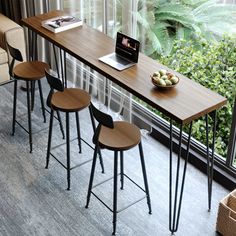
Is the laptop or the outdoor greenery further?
the outdoor greenery

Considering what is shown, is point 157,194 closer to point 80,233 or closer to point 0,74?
point 80,233

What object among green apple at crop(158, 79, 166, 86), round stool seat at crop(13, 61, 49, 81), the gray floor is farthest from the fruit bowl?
round stool seat at crop(13, 61, 49, 81)

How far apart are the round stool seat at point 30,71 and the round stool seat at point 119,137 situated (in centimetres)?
90

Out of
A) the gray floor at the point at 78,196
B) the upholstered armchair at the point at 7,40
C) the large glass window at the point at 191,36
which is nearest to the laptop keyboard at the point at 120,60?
the large glass window at the point at 191,36

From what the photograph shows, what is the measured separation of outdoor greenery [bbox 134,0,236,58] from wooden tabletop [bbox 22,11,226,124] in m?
0.44

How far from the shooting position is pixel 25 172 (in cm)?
370

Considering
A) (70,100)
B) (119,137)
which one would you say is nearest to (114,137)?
(119,137)

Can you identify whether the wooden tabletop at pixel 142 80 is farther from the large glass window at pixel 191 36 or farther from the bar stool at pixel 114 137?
the large glass window at pixel 191 36

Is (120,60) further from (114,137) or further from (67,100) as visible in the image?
(114,137)

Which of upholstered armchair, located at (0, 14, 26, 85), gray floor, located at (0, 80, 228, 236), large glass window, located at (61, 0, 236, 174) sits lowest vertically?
gray floor, located at (0, 80, 228, 236)

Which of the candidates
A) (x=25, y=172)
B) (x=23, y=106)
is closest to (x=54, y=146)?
(x=25, y=172)

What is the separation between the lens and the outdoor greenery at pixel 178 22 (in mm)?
3461

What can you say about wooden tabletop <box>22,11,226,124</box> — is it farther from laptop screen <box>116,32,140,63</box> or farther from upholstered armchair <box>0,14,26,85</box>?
upholstered armchair <box>0,14,26,85</box>

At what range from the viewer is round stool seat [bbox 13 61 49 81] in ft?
12.2
